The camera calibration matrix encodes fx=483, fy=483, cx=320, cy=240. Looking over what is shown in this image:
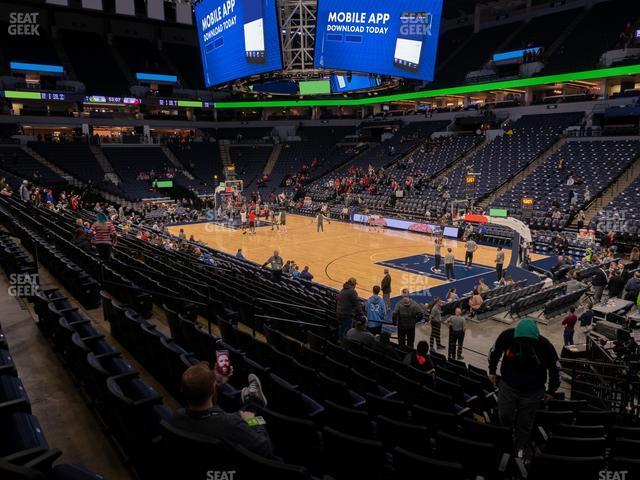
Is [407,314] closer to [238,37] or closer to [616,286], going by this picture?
[616,286]

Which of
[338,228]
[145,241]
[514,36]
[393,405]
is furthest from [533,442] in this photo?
[514,36]

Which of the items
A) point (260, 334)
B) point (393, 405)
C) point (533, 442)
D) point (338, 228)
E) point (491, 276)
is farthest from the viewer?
point (338, 228)

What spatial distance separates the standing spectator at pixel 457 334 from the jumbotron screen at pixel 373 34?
35.9 feet

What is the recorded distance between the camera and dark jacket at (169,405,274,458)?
288cm

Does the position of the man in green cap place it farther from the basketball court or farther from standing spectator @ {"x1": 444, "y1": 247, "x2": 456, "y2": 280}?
standing spectator @ {"x1": 444, "y1": 247, "x2": 456, "y2": 280}

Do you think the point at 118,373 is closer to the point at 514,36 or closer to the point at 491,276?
the point at 491,276

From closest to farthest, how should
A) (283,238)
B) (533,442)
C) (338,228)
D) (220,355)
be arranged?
(220,355) → (533,442) → (283,238) → (338,228)

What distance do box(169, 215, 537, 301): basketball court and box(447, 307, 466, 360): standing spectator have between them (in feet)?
17.0

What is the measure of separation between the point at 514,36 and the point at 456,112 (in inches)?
372

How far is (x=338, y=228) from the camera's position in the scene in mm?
32250

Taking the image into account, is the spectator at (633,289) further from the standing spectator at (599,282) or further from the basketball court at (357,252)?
the basketball court at (357,252)

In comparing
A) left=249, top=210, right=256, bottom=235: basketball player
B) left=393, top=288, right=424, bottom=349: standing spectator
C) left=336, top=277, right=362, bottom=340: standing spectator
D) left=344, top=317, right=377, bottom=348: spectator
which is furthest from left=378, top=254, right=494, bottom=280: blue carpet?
left=344, top=317, right=377, bottom=348: spectator

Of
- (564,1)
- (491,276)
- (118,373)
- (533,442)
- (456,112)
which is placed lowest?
(491,276)

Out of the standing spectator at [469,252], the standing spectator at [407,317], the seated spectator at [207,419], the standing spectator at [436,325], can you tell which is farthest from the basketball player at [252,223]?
the seated spectator at [207,419]
